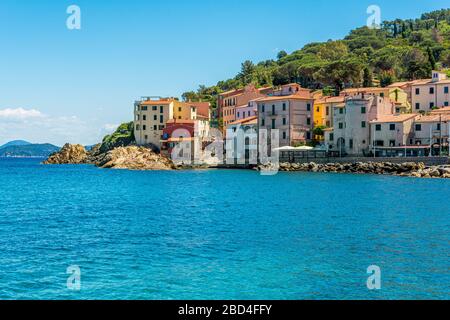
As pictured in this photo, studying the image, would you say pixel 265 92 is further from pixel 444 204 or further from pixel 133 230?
pixel 133 230

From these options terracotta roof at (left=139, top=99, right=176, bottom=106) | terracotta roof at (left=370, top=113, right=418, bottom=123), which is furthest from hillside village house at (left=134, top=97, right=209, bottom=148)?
terracotta roof at (left=370, top=113, right=418, bottom=123)

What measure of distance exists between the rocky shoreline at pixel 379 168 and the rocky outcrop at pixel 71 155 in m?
64.0

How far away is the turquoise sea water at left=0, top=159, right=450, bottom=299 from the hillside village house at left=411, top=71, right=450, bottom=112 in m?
42.1

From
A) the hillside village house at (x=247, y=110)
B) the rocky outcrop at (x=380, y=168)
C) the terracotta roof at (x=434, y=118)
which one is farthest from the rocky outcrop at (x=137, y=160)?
the terracotta roof at (x=434, y=118)

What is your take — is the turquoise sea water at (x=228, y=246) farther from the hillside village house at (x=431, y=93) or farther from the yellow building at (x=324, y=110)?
the hillside village house at (x=431, y=93)

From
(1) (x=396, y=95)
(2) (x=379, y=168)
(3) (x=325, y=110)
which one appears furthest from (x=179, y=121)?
(2) (x=379, y=168)

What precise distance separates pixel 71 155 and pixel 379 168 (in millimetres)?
83640

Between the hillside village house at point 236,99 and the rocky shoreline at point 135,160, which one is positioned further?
the hillside village house at point 236,99

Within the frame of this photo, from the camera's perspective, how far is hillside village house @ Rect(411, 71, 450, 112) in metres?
83.5

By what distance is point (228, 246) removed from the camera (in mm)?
23672

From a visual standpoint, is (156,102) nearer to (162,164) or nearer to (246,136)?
(162,164)

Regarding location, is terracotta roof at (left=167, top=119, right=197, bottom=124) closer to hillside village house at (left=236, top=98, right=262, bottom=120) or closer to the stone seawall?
hillside village house at (left=236, top=98, right=262, bottom=120)

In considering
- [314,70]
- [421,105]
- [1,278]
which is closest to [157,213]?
[1,278]

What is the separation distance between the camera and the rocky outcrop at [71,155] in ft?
428
